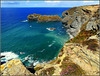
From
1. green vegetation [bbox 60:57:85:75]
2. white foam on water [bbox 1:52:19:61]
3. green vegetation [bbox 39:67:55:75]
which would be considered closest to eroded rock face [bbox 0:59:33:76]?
green vegetation [bbox 39:67:55:75]

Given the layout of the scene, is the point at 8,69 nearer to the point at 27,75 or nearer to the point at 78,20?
the point at 27,75

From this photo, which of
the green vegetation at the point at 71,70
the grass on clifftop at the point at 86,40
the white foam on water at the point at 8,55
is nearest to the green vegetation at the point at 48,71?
the green vegetation at the point at 71,70

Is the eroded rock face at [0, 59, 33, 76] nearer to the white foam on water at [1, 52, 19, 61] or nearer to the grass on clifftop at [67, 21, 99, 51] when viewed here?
the grass on clifftop at [67, 21, 99, 51]

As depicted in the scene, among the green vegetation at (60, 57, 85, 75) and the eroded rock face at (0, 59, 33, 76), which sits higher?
the eroded rock face at (0, 59, 33, 76)

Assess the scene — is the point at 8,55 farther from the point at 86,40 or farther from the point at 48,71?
the point at 86,40

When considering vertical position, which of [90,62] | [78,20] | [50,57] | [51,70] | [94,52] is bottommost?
[50,57]

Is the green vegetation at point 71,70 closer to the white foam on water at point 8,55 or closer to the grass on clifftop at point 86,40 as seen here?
the grass on clifftop at point 86,40

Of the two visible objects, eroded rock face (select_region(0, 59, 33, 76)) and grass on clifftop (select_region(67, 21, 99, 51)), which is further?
grass on clifftop (select_region(67, 21, 99, 51))

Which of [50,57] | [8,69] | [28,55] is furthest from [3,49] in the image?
[8,69]

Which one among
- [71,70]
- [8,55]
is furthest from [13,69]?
[8,55]

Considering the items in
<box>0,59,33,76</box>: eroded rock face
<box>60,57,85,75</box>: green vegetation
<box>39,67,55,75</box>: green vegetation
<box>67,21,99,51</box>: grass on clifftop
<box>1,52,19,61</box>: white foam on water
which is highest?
<box>67,21,99,51</box>: grass on clifftop

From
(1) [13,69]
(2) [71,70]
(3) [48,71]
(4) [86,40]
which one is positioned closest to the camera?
(1) [13,69]
